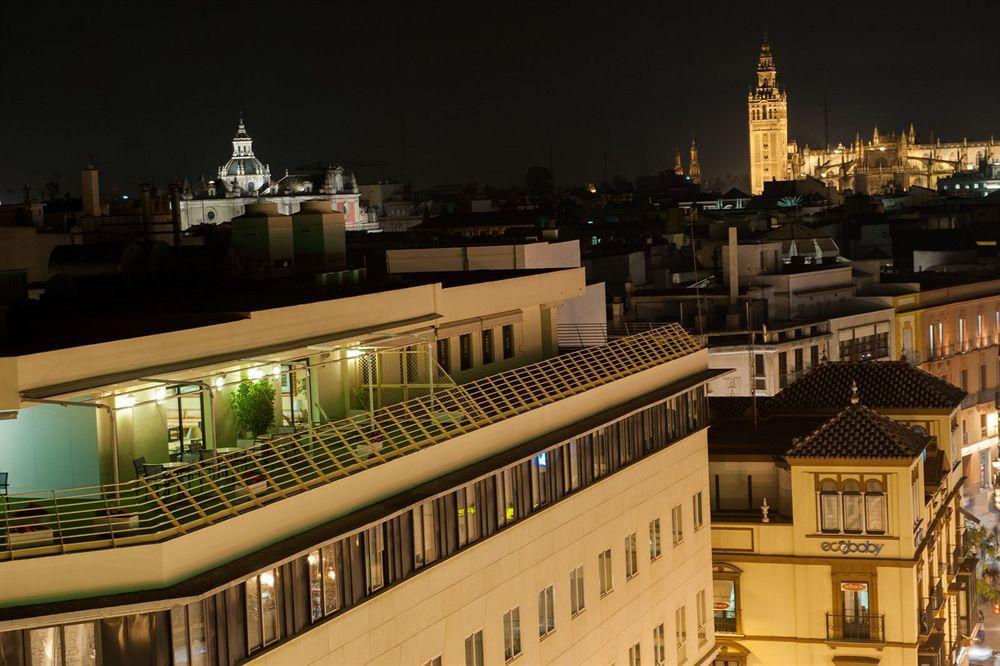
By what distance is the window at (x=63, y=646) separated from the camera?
608 inches

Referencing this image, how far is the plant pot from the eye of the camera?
15422mm

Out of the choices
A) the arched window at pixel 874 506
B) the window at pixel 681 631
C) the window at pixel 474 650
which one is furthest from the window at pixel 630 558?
the arched window at pixel 874 506

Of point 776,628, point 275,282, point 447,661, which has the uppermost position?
point 275,282

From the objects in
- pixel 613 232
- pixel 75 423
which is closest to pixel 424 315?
pixel 75 423

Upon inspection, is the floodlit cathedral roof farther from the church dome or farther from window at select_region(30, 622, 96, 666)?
window at select_region(30, 622, 96, 666)

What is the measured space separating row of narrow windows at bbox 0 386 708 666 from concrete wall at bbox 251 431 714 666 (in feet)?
0.65

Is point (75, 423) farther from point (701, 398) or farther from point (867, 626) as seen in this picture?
point (867, 626)

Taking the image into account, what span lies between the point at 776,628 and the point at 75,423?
20.5 metres

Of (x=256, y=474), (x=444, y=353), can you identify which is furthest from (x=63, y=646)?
(x=444, y=353)

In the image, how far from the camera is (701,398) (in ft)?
108

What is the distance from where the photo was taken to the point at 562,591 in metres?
25.5

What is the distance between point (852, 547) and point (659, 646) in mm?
6452

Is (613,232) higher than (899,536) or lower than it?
higher

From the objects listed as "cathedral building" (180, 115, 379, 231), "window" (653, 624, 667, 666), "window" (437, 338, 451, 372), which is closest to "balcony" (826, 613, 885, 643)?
"window" (653, 624, 667, 666)
